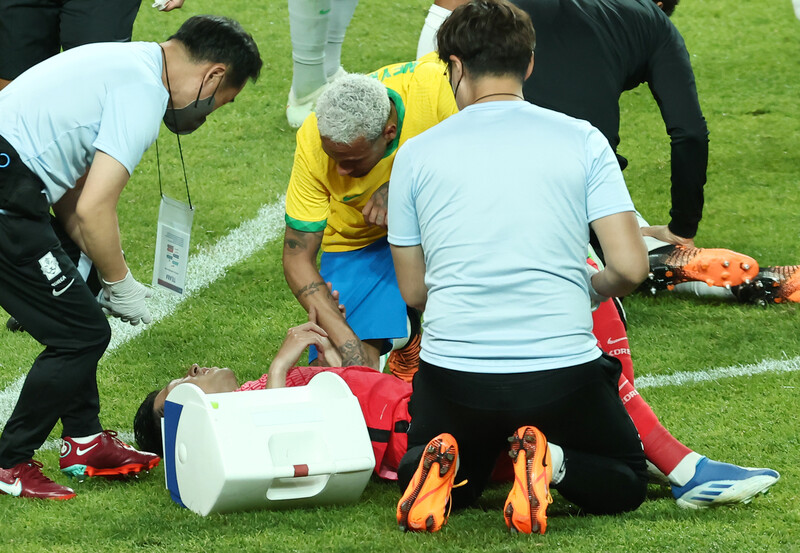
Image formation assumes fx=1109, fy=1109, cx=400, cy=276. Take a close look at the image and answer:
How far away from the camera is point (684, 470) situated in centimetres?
298

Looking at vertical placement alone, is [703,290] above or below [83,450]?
below

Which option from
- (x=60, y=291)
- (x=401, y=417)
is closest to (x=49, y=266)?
(x=60, y=291)

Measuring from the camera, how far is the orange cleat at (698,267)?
4922 millimetres

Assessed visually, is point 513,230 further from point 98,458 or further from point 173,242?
point 98,458

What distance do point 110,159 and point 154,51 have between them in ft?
1.33

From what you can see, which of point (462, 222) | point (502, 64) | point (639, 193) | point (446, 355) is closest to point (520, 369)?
point (446, 355)

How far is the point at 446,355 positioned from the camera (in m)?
2.70

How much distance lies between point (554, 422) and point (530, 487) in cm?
20

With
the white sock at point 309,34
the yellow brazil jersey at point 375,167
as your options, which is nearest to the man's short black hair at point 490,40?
the yellow brazil jersey at point 375,167

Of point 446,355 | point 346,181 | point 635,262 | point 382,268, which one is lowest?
point 382,268

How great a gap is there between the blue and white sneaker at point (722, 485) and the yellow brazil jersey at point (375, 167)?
1.63 metres

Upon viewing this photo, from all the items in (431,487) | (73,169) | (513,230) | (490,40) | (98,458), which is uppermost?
(490,40)

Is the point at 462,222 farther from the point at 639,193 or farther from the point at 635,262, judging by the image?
the point at 639,193

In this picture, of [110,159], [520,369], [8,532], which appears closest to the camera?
[520,369]
